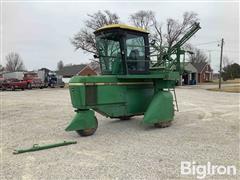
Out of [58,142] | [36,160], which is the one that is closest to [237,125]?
[58,142]

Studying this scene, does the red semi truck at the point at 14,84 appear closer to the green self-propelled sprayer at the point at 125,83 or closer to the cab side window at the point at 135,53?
the green self-propelled sprayer at the point at 125,83

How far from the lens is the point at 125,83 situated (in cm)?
882

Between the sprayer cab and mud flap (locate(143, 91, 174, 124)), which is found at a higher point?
the sprayer cab

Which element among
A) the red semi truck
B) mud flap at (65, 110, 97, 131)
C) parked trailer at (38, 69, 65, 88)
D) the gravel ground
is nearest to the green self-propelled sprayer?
mud flap at (65, 110, 97, 131)

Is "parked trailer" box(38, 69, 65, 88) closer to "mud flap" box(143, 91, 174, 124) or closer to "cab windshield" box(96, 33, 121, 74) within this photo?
"cab windshield" box(96, 33, 121, 74)

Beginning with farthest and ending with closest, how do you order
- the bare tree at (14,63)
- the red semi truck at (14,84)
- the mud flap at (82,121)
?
the bare tree at (14,63) < the red semi truck at (14,84) < the mud flap at (82,121)

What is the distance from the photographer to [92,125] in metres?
7.89

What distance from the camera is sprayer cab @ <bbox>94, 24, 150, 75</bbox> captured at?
8477mm

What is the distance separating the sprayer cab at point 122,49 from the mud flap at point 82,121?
5.75 ft

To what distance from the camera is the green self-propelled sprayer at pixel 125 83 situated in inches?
305

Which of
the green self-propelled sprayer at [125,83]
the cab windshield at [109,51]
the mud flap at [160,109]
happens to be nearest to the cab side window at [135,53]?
the green self-propelled sprayer at [125,83]

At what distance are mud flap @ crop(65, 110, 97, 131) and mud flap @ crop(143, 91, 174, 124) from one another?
63.3 inches

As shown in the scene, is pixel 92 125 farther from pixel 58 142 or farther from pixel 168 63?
pixel 168 63

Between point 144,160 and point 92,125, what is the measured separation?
104 inches
